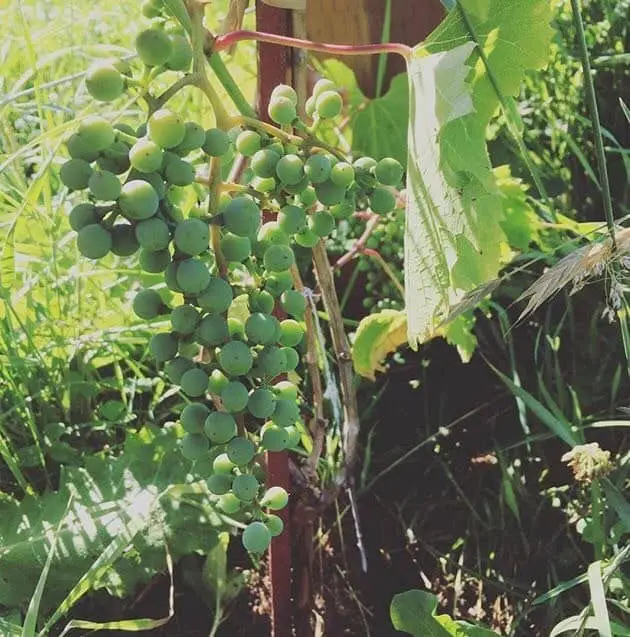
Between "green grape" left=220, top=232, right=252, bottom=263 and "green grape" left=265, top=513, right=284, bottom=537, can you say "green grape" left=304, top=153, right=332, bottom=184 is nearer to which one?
"green grape" left=220, top=232, right=252, bottom=263

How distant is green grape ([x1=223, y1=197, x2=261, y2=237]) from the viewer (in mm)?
691

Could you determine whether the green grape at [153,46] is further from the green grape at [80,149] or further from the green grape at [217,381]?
the green grape at [217,381]

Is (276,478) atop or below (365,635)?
atop

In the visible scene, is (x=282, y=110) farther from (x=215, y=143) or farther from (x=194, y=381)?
(x=194, y=381)

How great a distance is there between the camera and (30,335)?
1.16 metres

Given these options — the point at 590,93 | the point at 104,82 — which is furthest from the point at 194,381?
the point at 590,93

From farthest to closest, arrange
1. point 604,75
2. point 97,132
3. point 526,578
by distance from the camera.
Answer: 1. point 604,75
2. point 526,578
3. point 97,132

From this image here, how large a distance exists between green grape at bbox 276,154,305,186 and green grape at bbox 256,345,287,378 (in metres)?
0.14

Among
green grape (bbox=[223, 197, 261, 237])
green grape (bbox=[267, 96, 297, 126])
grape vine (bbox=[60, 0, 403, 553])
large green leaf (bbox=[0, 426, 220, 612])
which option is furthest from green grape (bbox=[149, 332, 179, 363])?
large green leaf (bbox=[0, 426, 220, 612])

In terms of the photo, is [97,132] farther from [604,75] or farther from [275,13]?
[604,75]

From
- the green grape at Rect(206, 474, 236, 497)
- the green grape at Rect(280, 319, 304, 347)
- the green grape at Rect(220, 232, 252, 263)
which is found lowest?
the green grape at Rect(206, 474, 236, 497)

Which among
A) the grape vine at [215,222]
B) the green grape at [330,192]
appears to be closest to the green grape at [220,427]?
the grape vine at [215,222]

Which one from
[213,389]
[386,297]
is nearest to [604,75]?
[386,297]

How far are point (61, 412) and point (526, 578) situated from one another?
0.67 metres
